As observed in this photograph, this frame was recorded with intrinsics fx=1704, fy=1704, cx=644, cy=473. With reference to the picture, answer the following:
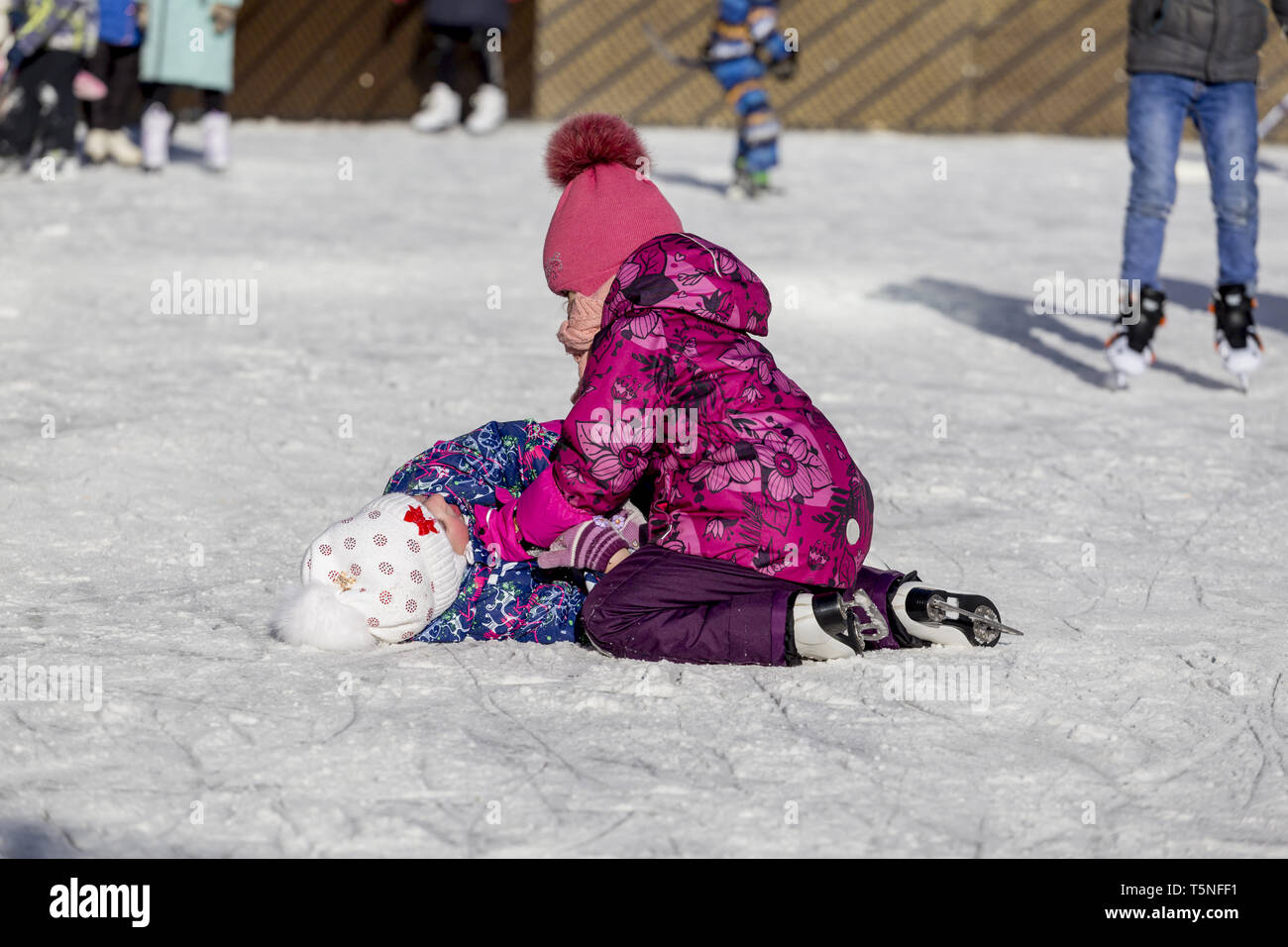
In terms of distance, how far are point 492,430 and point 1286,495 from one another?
2.12 metres

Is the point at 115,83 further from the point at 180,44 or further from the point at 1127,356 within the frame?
the point at 1127,356

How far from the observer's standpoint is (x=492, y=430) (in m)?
3.33

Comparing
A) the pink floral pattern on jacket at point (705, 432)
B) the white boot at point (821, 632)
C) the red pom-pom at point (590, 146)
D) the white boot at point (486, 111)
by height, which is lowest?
the white boot at point (821, 632)

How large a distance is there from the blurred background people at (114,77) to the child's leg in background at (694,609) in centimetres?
771

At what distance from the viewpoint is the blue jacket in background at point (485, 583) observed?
307 centimetres

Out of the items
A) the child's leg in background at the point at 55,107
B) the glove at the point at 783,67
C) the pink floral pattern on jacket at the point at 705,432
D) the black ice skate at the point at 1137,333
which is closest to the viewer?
the pink floral pattern on jacket at the point at 705,432

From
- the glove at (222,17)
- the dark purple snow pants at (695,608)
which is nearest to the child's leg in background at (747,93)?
the glove at (222,17)

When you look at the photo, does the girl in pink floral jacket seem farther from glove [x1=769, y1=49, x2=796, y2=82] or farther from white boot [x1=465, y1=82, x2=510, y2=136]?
white boot [x1=465, y1=82, x2=510, y2=136]

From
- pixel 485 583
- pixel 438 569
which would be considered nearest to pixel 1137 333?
pixel 485 583

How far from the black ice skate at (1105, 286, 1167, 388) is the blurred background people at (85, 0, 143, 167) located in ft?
21.2

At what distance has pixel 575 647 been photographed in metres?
3.06

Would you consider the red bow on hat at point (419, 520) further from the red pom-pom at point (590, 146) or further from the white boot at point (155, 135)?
the white boot at point (155, 135)

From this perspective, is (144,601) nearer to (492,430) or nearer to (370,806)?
(492,430)

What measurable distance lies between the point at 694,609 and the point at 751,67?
6943 mm
